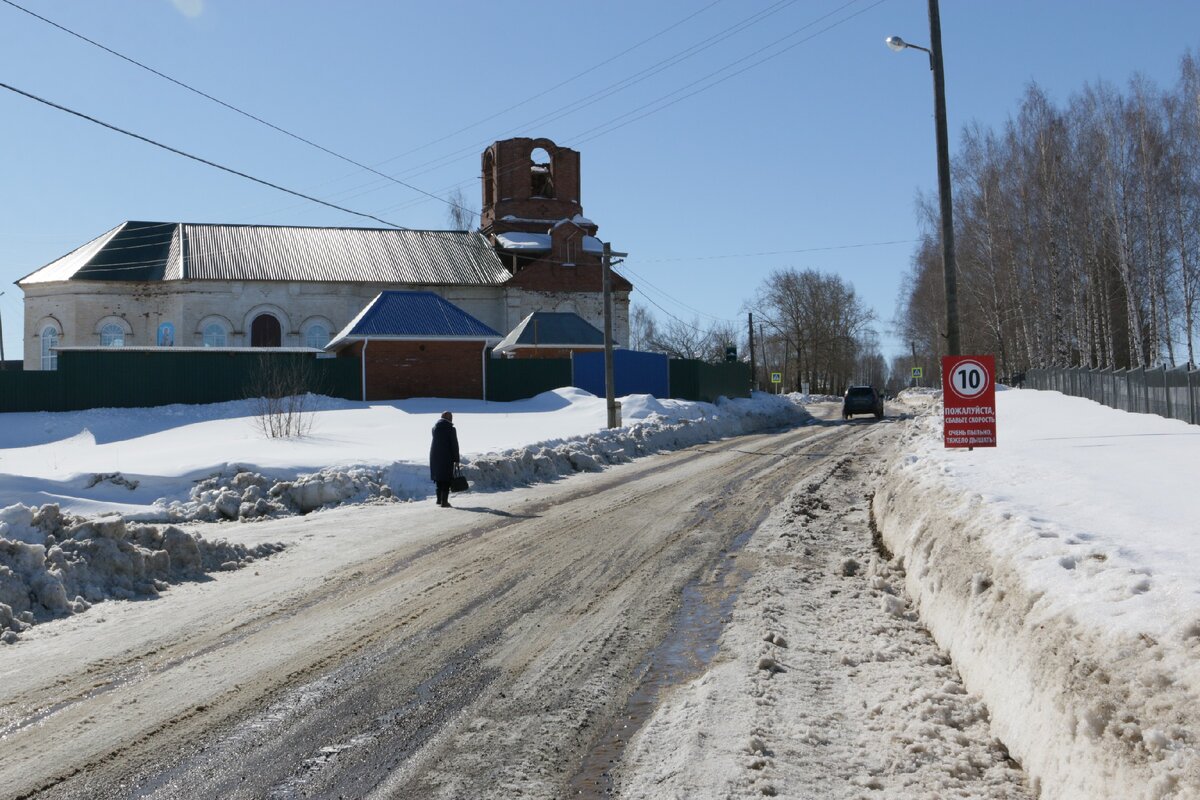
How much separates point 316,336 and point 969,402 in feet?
158

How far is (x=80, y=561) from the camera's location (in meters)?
9.33

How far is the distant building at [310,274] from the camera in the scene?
54156 millimetres

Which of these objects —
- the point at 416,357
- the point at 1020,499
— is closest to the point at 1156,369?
the point at 1020,499

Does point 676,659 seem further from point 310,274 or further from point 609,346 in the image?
point 310,274

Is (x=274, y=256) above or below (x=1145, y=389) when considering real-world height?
above

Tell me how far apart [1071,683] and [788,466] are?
17.2 m

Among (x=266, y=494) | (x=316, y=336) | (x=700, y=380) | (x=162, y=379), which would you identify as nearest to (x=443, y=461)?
(x=266, y=494)

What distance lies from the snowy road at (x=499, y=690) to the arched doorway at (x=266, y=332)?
47103mm

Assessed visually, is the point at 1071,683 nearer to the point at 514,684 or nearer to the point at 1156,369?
the point at 514,684

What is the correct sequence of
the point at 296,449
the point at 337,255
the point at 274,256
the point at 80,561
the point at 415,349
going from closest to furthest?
the point at 80,561 → the point at 296,449 → the point at 415,349 → the point at 274,256 → the point at 337,255

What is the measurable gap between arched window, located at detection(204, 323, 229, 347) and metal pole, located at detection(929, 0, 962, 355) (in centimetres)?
4438

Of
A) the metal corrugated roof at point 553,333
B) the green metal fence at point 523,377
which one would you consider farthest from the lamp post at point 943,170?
the metal corrugated roof at point 553,333

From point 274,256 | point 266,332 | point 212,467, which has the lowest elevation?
point 212,467

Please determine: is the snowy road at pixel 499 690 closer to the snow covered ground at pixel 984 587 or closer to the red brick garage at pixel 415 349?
the snow covered ground at pixel 984 587
